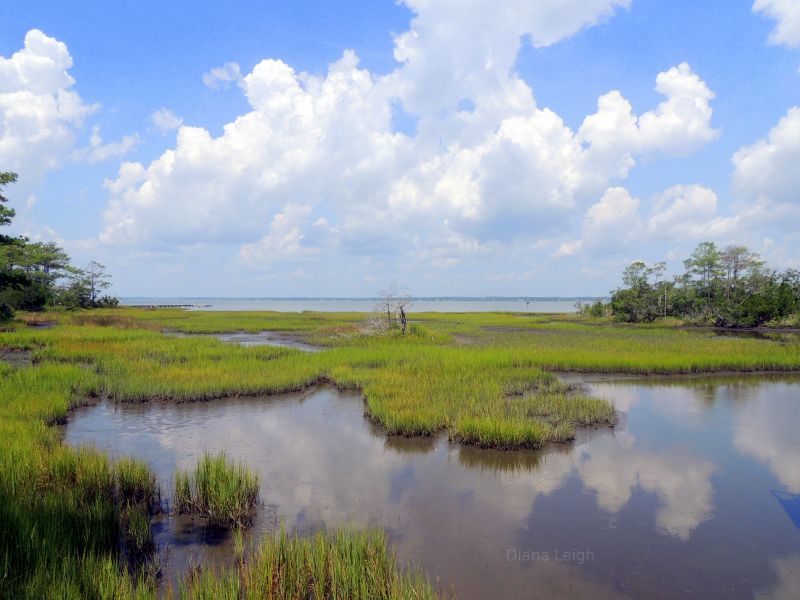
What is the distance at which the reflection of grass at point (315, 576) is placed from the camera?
4.48 meters

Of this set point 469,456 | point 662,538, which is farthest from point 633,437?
point 662,538

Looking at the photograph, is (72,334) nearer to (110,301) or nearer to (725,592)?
(725,592)

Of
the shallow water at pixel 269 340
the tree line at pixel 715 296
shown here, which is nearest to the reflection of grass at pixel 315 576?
the shallow water at pixel 269 340

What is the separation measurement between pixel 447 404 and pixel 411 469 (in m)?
3.69

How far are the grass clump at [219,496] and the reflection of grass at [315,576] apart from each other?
4.20 feet

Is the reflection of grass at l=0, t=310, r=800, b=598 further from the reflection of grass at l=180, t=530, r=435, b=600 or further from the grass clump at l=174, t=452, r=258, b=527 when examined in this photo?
the reflection of grass at l=180, t=530, r=435, b=600

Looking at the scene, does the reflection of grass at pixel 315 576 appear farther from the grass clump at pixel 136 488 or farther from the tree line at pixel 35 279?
the tree line at pixel 35 279

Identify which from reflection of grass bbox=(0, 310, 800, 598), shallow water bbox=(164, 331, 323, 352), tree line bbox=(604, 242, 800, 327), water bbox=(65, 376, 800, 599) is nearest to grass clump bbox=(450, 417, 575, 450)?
reflection of grass bbox=(0, 310, 800, 598)

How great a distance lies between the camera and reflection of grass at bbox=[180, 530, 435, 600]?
448 centimetres

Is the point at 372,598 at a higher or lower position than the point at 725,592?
higher

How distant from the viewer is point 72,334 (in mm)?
26000

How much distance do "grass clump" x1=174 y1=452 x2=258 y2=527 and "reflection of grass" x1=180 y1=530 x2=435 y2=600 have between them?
128cm

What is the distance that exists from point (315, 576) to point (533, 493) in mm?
4370

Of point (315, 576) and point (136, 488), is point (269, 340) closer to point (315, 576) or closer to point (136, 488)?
point (136, 488)
